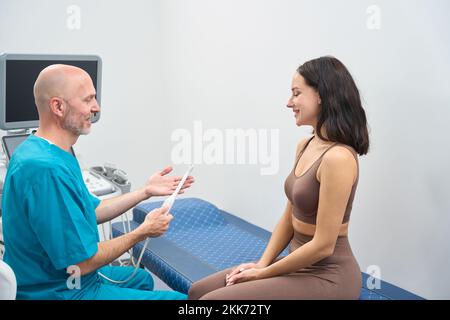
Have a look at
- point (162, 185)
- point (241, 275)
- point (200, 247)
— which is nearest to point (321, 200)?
point (241, 275)

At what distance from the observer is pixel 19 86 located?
7.17 ft

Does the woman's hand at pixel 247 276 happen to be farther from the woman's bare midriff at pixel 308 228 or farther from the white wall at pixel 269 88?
the white wall at pixel 269 88

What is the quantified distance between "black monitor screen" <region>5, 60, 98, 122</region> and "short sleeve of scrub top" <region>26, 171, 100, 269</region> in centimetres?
95

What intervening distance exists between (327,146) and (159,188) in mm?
634

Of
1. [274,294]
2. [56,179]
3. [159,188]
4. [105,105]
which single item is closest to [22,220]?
[56,179]

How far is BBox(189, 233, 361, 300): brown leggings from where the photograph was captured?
5.01 ft

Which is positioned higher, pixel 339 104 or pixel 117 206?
pixel 339 104

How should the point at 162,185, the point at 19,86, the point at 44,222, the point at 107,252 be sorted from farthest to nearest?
the point at 19,86
the point at 162,185
the point at 107,252
the point at 44,222

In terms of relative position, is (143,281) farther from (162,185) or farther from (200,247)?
(200,247)

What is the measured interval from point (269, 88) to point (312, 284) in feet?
4.68

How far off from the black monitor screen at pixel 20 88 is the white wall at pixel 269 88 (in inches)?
40.7

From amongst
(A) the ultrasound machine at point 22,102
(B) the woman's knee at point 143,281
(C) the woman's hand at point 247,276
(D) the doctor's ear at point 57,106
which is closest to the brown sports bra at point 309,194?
(C) the woman's hand at point 247,276

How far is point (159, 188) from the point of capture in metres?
1.83

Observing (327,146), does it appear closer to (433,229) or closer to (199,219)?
(433,229)
